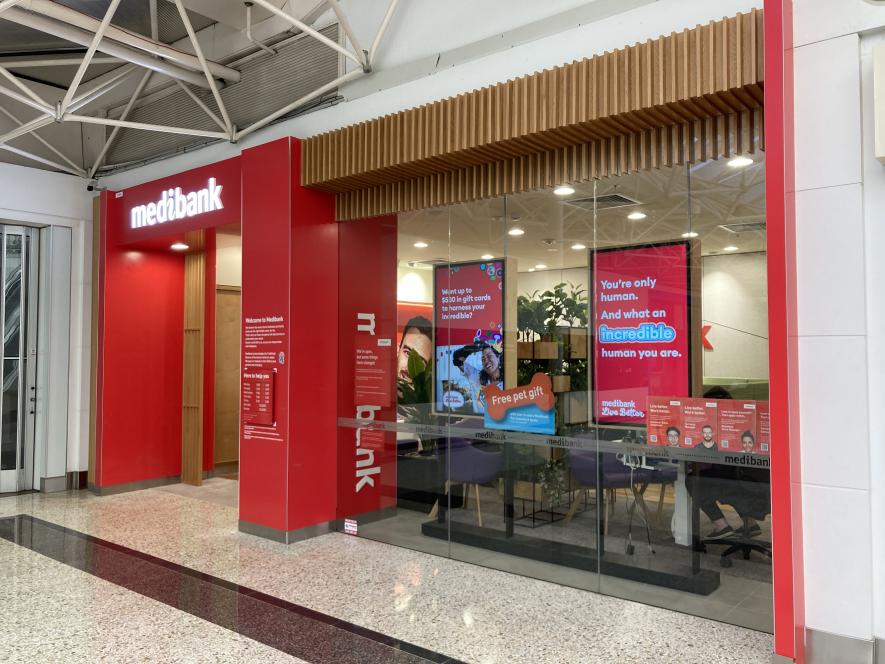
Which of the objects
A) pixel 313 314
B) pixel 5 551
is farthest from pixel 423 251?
pixel 5 551

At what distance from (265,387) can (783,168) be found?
447 cm

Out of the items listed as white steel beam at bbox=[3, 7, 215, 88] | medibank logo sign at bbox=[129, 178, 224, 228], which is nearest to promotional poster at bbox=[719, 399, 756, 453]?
medibank logo sign at bbox=[129, 178, 224, 228]

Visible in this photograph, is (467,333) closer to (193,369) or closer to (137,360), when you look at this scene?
(193,369)

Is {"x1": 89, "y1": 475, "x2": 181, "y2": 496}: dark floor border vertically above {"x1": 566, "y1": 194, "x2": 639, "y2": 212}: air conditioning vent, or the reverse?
{"x1": 566, "y1": 194, "x2": 639, "y2": 212}: air conditioning vent

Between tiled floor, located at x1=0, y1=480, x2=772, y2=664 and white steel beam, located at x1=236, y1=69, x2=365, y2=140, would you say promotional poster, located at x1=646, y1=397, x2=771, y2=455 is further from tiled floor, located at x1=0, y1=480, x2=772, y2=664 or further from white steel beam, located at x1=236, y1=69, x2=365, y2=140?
white steel beam, located at x1=236, y1=69, x2=365, y2=140

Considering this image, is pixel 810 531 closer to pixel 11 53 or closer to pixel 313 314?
pixel 313 314

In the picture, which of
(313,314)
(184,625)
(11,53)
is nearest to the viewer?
(184,625)

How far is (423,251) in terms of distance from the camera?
5820 millimetres

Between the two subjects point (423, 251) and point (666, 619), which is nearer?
point (666, 619)

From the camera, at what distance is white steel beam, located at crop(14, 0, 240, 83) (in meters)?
5.77

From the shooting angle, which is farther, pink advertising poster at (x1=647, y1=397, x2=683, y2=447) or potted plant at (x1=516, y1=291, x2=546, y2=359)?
potted plant at (x1=516, y1=291, x2=546, y2=359)

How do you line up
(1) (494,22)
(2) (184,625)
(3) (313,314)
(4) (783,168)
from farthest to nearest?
(3) (313,314), (1) (494,22), (2) (184,625), (4) (783,168)

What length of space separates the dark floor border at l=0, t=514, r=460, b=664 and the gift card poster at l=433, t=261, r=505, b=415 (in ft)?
6.48

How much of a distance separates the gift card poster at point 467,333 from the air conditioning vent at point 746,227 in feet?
5.54
